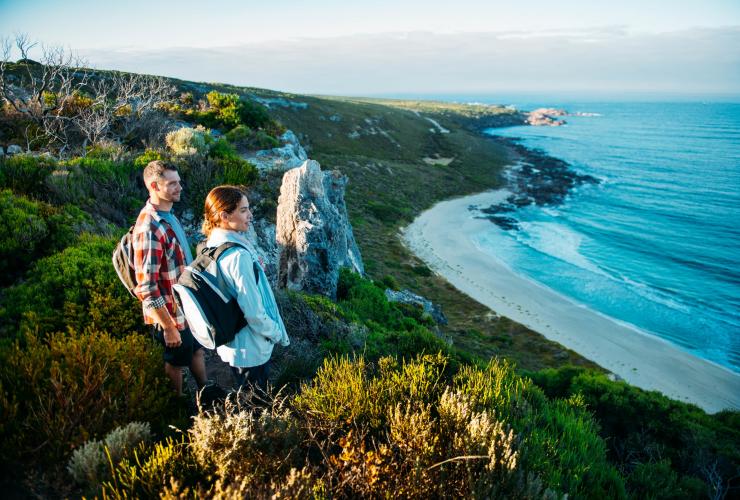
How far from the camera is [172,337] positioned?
3688 mm

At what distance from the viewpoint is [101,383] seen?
10.9ft

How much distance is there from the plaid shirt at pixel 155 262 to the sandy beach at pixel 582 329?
64.5 feet

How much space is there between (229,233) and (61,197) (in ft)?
26.0

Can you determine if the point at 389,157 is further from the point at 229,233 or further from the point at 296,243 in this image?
the point at 229,233

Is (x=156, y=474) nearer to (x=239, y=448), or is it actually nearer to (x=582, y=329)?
(x=239, y=448)

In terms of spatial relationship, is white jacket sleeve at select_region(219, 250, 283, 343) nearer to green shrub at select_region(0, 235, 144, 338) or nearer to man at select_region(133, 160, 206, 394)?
man at select_region(133, 160, 206, 394)

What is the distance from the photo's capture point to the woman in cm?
317

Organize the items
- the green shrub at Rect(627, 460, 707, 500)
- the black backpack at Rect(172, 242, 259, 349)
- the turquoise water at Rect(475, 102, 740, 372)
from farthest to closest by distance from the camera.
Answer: the turquoise water at Rect(475, 102, 740, 372)
the green shrub at Rect(627, 460, 707, 500)
the black backpack at Rect(172, 242, 259, 349)

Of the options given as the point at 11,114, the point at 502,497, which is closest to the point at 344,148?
the point at 11,114

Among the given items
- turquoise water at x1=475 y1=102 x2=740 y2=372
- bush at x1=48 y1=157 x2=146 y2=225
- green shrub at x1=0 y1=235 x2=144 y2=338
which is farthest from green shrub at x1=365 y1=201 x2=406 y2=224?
green shrub at x1=0 y1=235 x2=144 y2=338

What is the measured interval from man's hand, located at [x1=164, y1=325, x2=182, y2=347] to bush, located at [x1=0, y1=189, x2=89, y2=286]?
420 cm

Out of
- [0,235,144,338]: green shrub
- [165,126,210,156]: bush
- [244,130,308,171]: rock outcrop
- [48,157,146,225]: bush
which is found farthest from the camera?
[244,130,308,171]: rock outcrop

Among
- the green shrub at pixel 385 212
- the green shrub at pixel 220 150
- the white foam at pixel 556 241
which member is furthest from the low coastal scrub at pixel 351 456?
the green shrub at pixel 385 212

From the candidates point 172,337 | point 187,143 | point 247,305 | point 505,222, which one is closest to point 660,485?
point 247,305
